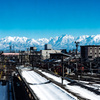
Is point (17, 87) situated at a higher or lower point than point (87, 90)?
lower

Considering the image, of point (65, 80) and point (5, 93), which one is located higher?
point (65, 80)

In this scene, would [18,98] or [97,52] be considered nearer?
[18,98]

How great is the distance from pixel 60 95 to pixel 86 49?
209ft

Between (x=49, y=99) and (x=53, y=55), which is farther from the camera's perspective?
(x=53, y=55)

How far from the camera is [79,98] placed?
24.5 ft

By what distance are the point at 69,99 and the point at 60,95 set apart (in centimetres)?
83

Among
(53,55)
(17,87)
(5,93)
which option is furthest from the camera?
(53,55)

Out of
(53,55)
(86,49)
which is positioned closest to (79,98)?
(53,55)

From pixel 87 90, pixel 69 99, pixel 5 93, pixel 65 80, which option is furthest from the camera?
pixel 5 93

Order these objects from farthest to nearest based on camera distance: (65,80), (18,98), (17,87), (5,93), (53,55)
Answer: (53,55) → (17,87) → (5,93) → (18,98) → (65,80)

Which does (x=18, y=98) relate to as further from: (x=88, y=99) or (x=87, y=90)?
(x=88, y=99)

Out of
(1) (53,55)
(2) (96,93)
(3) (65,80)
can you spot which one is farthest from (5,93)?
(1) (53,55)

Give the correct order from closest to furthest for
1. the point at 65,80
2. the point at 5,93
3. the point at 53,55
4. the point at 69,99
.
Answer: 1. the point at 69,99
2. the point at 65,80
3. the point at 5,93
4. the point at 53,55

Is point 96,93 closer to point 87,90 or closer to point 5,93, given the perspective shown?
point 87,90
